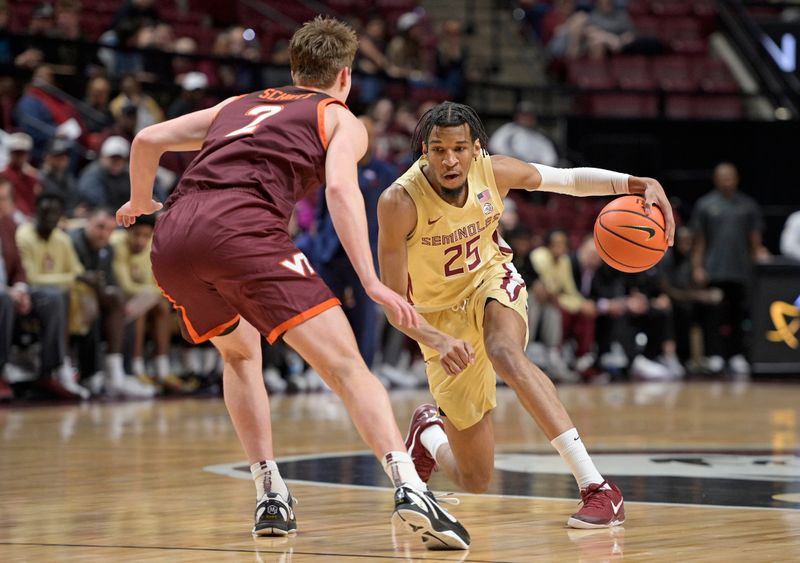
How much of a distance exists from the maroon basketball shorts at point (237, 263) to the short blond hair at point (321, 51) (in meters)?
0.44

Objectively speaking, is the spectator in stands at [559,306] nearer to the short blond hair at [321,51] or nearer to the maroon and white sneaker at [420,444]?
the maroon and white sneaker at [420,444]

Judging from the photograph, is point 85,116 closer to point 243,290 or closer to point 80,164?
point 80,164

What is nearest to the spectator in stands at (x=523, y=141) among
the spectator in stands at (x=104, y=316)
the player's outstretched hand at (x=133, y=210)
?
the spectator in stands at (x=104, y=316)

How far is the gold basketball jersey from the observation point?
16.0 ft

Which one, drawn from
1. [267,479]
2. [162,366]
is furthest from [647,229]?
[162,366]

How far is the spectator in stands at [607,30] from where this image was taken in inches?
702

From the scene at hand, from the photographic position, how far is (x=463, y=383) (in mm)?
5094

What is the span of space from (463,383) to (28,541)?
1718mm

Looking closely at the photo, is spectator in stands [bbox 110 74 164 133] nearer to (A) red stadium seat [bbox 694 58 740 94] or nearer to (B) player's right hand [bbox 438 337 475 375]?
(B) player's right hand [bbox 438 337 475 375]

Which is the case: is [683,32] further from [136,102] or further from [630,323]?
[136,102]

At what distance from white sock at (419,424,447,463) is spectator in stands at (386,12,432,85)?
10424 millimetres

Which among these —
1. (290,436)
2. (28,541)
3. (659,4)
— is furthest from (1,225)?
(659,4)

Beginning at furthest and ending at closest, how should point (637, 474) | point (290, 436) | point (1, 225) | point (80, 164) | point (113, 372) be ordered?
point (80, 164), point (113, 372), point (1, 225), point (290, 436), point (637, 474)

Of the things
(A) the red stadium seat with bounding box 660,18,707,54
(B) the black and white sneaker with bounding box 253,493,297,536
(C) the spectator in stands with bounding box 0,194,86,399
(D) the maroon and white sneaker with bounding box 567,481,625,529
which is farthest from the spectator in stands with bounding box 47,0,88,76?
(A) the red stadium seat with bounding box 660,18,707,54
